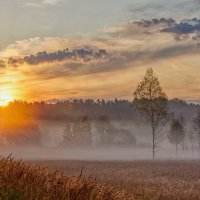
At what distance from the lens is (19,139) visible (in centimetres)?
16425

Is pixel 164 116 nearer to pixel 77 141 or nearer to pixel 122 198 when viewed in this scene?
pixel 122 198

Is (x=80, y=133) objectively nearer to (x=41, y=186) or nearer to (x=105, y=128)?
(x=105, y=128)

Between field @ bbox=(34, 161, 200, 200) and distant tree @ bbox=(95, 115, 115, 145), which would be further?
distant tree @ bbox=(95, 115, 115, 145)

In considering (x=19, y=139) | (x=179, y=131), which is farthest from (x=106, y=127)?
(x=179, y=131)

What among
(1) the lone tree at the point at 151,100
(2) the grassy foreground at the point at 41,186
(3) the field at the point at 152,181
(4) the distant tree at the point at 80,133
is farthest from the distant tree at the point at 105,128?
(2) the grassy foreground at the point at 41,186

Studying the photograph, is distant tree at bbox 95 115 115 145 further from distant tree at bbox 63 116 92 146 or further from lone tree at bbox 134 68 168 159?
lone tree at bbox 134 68 168 159

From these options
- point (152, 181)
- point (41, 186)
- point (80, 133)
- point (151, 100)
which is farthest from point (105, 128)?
point (41, 186)

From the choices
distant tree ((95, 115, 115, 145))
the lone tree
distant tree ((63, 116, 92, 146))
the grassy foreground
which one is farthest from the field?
distant tree ((95, 115, 115, 145))

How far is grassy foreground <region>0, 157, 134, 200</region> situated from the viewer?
5.94m

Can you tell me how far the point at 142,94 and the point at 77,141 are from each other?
328 feet

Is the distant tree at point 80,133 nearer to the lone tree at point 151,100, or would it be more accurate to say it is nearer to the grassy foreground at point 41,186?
the lone tree at point 151,100

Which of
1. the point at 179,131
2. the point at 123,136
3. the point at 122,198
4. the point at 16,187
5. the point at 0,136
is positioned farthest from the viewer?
the point at 123,136

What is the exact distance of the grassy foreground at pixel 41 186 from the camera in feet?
19.5

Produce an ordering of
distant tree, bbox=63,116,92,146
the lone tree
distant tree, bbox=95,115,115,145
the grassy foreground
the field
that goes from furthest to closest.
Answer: distant tree, bbox=95,115,115,145 → distant tree, bbox=63,116,92,146 → the lone tree → the field → the grassy foreground
